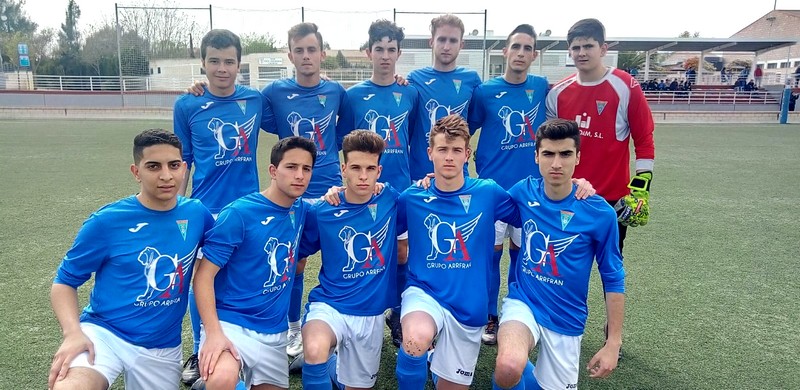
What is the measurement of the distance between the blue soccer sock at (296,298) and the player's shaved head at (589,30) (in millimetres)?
2285

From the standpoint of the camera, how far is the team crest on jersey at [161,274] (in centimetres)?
233

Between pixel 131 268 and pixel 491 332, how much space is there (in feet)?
7.29

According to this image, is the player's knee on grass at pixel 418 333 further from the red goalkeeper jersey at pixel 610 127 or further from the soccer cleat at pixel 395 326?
the red goalkeeper jersey at pixel 610 127

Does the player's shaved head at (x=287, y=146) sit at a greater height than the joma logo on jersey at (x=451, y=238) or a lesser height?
greater

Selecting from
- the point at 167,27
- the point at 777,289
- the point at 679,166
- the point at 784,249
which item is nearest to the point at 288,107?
the point at 777,289

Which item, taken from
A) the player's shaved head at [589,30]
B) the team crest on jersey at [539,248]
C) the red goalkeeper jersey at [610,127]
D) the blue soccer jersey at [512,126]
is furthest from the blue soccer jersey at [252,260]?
the player's shaved head at [589,30]

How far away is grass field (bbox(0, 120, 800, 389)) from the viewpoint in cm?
303

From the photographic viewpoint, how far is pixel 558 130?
2.63 m

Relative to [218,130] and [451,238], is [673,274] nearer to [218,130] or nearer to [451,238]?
[451,238]

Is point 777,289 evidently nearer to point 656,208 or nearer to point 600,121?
point 600,121

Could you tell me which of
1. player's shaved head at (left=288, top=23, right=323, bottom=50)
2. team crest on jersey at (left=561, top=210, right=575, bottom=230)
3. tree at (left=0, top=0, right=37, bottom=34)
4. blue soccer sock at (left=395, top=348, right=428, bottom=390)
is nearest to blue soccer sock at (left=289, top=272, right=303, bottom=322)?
blue soccer sock at (left=395, top=348, right=428, bottom=390)

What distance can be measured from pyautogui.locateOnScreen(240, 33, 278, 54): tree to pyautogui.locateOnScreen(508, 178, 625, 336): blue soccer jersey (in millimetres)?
17903

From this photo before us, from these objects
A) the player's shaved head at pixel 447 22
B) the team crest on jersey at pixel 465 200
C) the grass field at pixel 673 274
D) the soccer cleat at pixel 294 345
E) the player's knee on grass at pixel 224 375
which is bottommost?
the soccer cleat at pixel 294 345

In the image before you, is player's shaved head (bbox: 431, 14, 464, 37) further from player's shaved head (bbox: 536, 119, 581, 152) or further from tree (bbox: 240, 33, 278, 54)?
tree (bbox: 240, 33, 278, 54)
